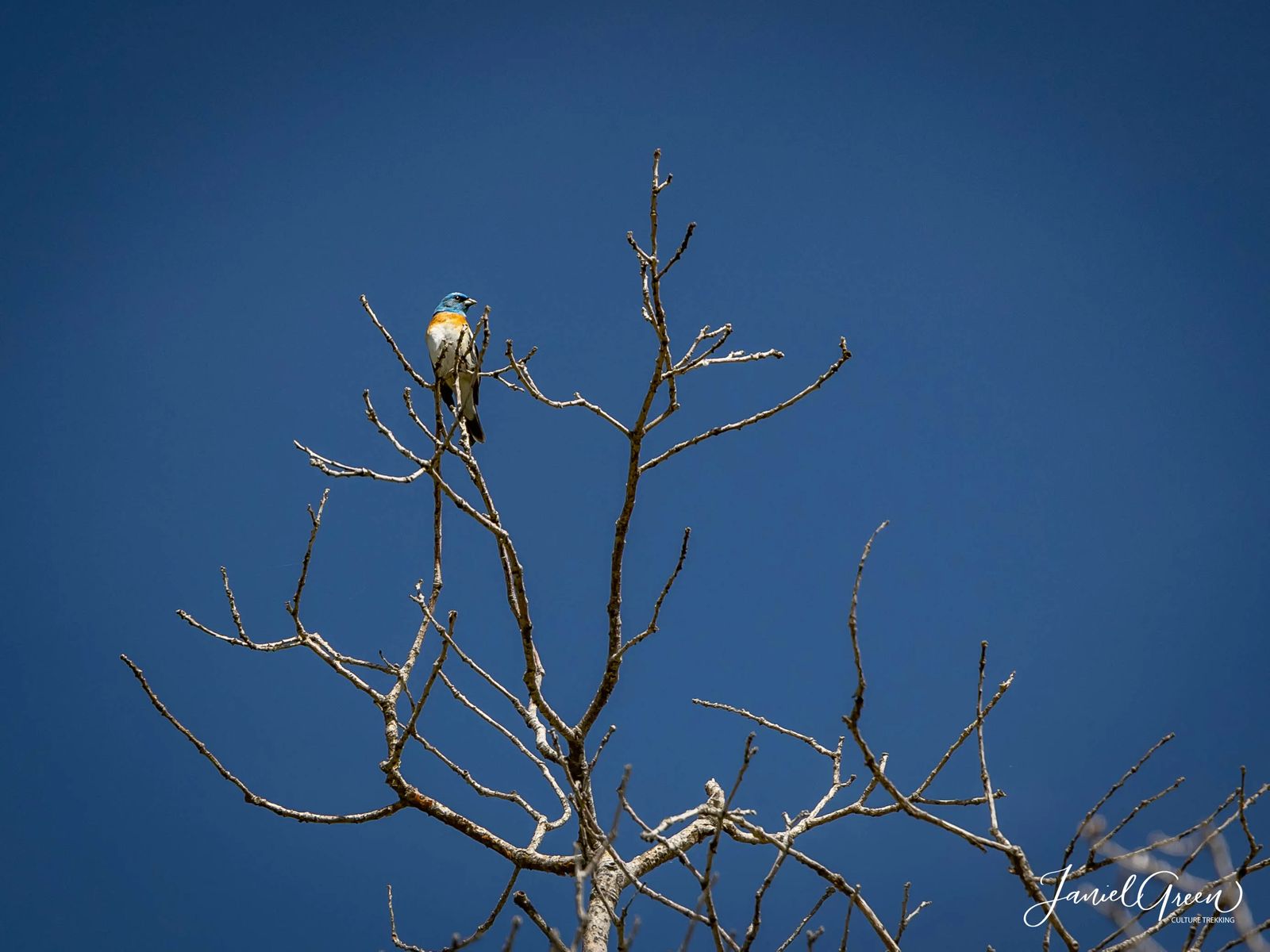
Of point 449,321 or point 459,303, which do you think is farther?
point 459,303

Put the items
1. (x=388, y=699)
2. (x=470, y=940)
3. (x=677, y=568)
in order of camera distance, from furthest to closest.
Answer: (x=388, y=699), (x=677, y=568), (x=470, y=940)

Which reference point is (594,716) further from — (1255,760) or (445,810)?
(1255,760)

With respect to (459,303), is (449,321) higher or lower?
lower

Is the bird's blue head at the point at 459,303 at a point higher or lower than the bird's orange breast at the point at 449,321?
higher

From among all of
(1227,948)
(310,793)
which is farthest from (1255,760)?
(1227,948)

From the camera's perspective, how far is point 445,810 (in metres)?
2.54

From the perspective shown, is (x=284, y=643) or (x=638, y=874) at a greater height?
(x=284, y=643)

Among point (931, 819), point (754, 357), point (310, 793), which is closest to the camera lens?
point (931, 819)

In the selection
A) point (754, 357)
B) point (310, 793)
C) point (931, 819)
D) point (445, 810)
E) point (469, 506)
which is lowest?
point (931, 819)

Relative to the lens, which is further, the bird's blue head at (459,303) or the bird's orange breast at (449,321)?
the bird's blue head at (459,303)

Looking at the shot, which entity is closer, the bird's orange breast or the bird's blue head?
the bird's orange breast

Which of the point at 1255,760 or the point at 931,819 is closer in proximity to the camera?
the point at 931,819

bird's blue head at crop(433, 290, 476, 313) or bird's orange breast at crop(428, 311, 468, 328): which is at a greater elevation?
bird's blue head at crop(433, 290, 476, 313)

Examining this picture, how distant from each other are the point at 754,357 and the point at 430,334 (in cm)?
432
